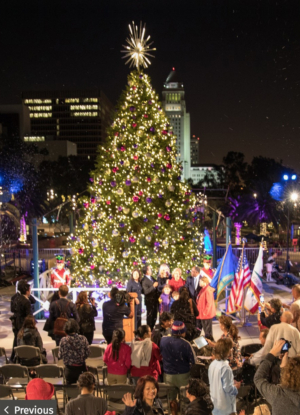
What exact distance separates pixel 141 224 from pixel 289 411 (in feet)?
30.5

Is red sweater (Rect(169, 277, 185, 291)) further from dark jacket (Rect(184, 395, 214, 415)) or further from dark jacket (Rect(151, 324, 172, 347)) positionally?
dark jacket (Rect(184, 395, 214, 415))

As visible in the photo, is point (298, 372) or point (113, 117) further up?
point (113, 117)

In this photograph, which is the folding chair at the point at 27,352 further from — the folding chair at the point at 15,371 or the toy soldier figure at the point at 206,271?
the toy soldier figure at the point at 206,271

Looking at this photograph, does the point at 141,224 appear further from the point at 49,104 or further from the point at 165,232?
the point at 49,104

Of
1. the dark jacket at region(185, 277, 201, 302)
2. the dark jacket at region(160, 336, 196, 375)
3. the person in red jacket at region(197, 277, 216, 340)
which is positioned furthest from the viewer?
the dark jacket at region(185, 277, 201, 302)

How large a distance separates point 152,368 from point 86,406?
5.38 ft

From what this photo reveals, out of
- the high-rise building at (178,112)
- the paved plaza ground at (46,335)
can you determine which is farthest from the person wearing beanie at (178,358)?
the high-rise building at (178,112)

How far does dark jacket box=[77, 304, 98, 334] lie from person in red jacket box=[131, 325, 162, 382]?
2288 mm

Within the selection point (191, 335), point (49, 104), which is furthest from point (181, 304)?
point (49, 104)

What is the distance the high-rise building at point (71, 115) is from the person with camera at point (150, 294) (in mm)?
138782

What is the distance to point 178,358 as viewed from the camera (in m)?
5.45

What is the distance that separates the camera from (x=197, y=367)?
205 inches

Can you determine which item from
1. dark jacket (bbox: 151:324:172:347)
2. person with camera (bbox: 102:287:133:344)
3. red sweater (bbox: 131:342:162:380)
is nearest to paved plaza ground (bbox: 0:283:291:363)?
person with camera (bbox: 102:287:133:344)

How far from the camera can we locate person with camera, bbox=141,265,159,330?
31.9ft
